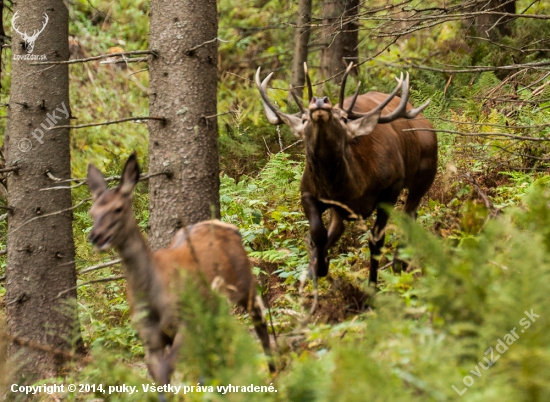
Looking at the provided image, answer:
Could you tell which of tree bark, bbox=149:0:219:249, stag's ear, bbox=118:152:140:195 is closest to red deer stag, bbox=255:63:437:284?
tree bark, bbox=149:0:219:249

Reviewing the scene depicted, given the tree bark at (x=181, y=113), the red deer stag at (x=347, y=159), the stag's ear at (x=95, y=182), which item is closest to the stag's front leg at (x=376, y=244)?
the red deer stag at (x=347, y=159)

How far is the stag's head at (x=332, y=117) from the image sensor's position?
6.91 metres

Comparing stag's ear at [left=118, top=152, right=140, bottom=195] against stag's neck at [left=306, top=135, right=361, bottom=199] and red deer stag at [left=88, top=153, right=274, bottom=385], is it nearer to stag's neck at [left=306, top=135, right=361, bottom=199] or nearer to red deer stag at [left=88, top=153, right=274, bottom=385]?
red deer stag at [left=88, top=153, right=274, bottom=385]

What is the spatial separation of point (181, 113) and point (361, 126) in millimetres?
2008

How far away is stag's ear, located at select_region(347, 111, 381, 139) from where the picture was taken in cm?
762

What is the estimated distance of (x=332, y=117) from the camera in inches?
279

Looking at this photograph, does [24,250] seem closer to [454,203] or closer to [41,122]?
[41,122]

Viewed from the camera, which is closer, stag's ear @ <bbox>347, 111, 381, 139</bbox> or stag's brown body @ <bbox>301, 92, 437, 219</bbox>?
stag's brown body @ <bbox>301, 92, 437, 219</bbox>

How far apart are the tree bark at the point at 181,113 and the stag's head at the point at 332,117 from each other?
0.90 m

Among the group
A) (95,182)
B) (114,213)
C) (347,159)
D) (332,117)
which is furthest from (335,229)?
(114,213)

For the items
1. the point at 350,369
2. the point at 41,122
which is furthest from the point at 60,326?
the point at 350,369

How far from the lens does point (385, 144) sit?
8.27 m

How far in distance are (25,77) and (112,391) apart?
3555 mm

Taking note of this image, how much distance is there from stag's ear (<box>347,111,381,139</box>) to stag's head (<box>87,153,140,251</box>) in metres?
2.90
